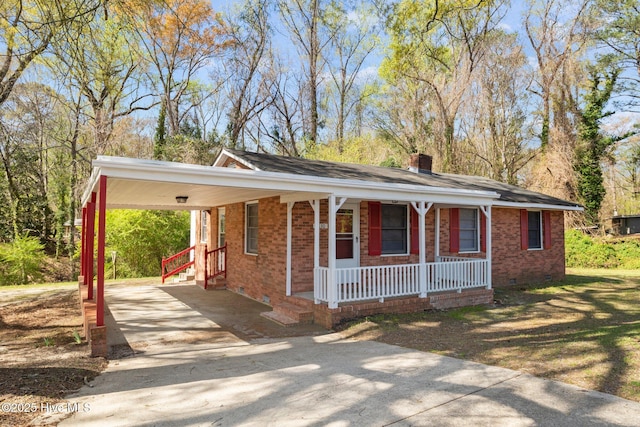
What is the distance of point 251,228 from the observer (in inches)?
437

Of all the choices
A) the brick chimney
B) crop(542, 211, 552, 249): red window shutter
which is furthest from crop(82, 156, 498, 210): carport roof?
crop(542, 211, 552, 249): red window shutter

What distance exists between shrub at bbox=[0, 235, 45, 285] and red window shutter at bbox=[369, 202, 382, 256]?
1743 cm

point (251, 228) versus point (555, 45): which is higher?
point (555, 45)

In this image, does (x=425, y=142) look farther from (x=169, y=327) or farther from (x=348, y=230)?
(x=169, y=327)

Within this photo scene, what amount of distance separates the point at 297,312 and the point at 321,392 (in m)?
3.92

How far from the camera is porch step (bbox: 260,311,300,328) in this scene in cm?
811

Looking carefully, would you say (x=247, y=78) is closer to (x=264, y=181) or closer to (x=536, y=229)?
(x=536, y=229)

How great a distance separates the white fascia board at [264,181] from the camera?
5887 mm

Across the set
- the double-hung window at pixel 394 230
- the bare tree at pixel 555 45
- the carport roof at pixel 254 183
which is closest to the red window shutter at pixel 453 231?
the carport roof at pixel 254 183

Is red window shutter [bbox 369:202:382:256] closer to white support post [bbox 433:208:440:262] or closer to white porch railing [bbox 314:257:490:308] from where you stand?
white porch railing [bbox 314:257:490:308]

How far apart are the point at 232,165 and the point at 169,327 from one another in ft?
17.4

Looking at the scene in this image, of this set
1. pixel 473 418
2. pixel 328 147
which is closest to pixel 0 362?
pixel 473 418

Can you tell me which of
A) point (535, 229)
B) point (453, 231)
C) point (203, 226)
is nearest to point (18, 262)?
point (203, 226)

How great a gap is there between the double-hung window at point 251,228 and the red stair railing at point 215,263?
1.80 meters
